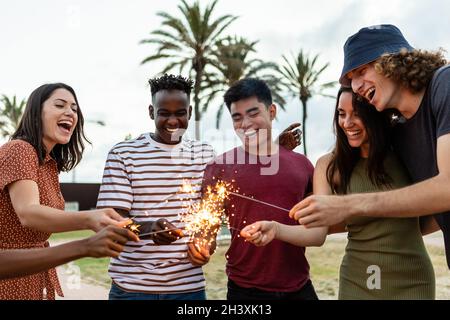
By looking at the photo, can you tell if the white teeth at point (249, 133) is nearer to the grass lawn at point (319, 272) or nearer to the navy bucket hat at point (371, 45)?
the navy bucket hat at point (371, 45)

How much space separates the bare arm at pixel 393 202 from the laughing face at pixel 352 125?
2.40 feet

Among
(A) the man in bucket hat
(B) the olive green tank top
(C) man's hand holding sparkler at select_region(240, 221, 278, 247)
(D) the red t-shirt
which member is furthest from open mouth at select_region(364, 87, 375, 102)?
(C) man's hand holding sparkler at select_region(240, 221, 278, 247)

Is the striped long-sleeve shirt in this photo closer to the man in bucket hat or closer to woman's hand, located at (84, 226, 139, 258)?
woman's hand, located at (84, 226, 139, 258)

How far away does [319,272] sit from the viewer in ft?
48.5

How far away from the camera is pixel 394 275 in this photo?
3584 mm

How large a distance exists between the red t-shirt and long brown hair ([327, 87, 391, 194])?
0.53 meters

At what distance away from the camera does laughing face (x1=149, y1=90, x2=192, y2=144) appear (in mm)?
4574

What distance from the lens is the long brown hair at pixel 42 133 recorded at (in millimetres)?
4113

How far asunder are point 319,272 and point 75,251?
12.6 metres

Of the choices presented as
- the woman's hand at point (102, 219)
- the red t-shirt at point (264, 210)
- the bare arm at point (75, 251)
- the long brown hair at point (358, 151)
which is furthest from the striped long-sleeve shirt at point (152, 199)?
the long brown hair at point (358, 151)

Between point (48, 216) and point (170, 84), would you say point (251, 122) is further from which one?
point (48, 216)

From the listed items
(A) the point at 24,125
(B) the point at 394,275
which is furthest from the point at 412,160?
(A) the point at 24,125
